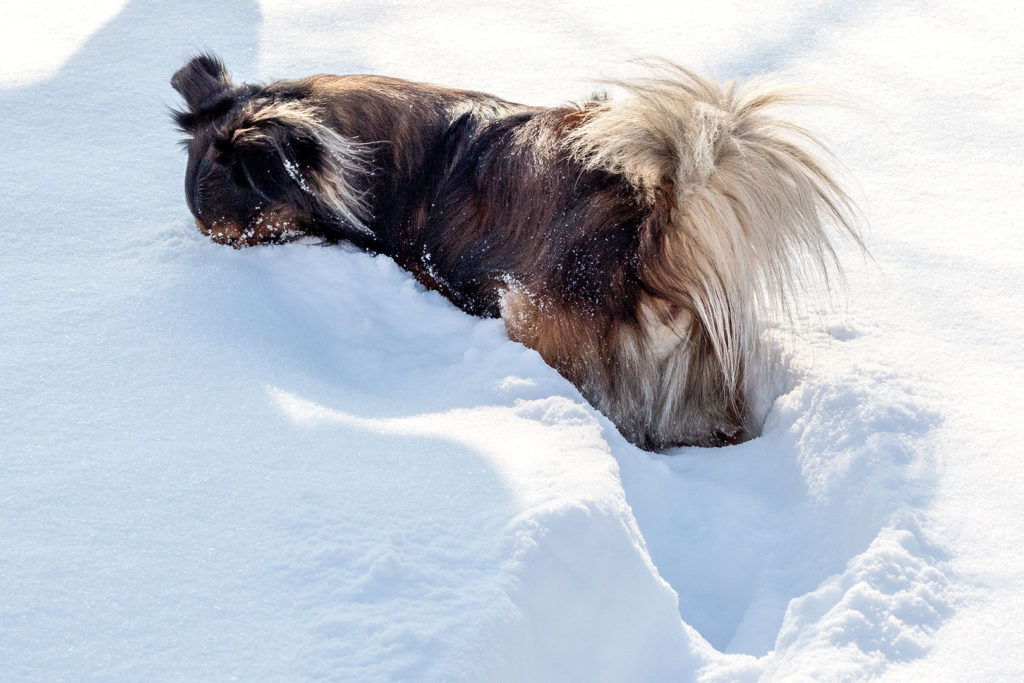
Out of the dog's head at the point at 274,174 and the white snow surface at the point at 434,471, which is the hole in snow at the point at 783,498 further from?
the dog's head at the point at 274,174

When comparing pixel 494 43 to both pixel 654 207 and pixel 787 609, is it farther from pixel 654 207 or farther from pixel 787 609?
pixel 787 609

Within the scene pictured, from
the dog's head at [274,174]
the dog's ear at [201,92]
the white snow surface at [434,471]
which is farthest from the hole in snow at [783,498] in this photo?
the dog's ear at [201,92]

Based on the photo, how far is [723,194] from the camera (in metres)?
2.36

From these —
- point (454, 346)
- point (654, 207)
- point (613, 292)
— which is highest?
point (654, 207)

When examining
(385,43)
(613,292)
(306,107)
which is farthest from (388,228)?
(385,43)

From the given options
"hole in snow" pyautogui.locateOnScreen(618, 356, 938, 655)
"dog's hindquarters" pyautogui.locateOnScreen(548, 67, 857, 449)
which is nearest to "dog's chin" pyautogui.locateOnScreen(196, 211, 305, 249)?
"dog's hindquarters" pyautogui.locateOnScreen(548, 67, 857, 449)

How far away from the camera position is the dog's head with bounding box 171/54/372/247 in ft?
8.99

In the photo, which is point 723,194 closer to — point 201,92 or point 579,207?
point 579,207

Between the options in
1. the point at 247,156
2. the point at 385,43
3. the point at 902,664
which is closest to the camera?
the point at 902,664

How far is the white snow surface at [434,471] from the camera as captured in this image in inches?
60.2

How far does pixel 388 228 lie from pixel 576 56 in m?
1.75

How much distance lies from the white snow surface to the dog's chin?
8cm

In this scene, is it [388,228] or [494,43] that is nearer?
[388,228]

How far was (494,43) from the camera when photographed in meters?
4.19
